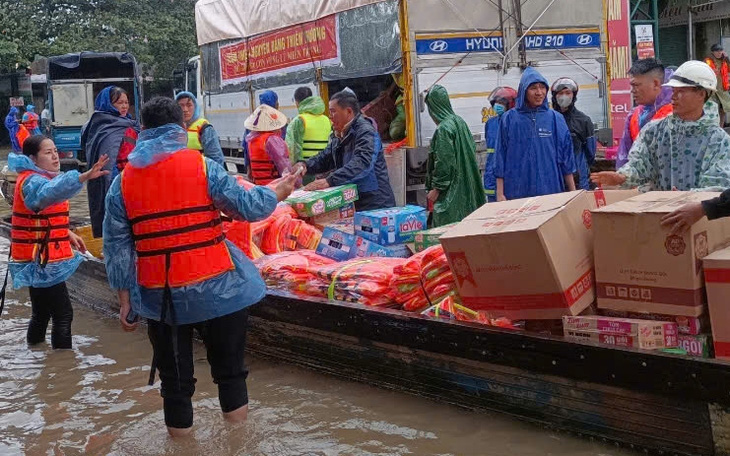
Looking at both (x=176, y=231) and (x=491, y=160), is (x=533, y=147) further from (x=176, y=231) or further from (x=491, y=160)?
(x=176, y=231)

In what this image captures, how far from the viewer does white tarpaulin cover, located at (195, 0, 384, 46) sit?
11055 millimetres

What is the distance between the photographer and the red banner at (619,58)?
500 inches

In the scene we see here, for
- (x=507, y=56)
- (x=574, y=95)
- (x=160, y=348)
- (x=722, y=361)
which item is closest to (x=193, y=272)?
(x=160, y=348)

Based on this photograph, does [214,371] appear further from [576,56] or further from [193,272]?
[576,56]

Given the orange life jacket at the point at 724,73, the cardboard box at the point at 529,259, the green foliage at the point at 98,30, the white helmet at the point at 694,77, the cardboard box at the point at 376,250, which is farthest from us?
the green foliage at the point at 98,30

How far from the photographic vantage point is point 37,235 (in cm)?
639

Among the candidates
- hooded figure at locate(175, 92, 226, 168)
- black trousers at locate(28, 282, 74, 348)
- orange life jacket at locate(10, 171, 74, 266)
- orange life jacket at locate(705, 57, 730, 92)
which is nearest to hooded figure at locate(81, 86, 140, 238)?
hooded figure at locate(175, 92, 226, 168)

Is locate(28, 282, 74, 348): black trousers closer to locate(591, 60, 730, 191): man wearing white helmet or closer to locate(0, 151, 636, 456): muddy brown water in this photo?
locate(0, 151, 636, 456): muddy brown water

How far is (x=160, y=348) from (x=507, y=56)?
6455 millimetres

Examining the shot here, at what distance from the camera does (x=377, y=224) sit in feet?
19.6

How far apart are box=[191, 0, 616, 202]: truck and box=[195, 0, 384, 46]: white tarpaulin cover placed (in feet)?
0.09

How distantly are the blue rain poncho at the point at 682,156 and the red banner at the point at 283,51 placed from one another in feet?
21.2

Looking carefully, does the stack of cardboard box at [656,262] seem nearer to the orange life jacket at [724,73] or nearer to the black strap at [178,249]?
the black strap at [178,249]

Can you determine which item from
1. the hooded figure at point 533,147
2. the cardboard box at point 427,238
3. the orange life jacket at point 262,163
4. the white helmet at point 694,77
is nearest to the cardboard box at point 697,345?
the white helmet at point 694,77
